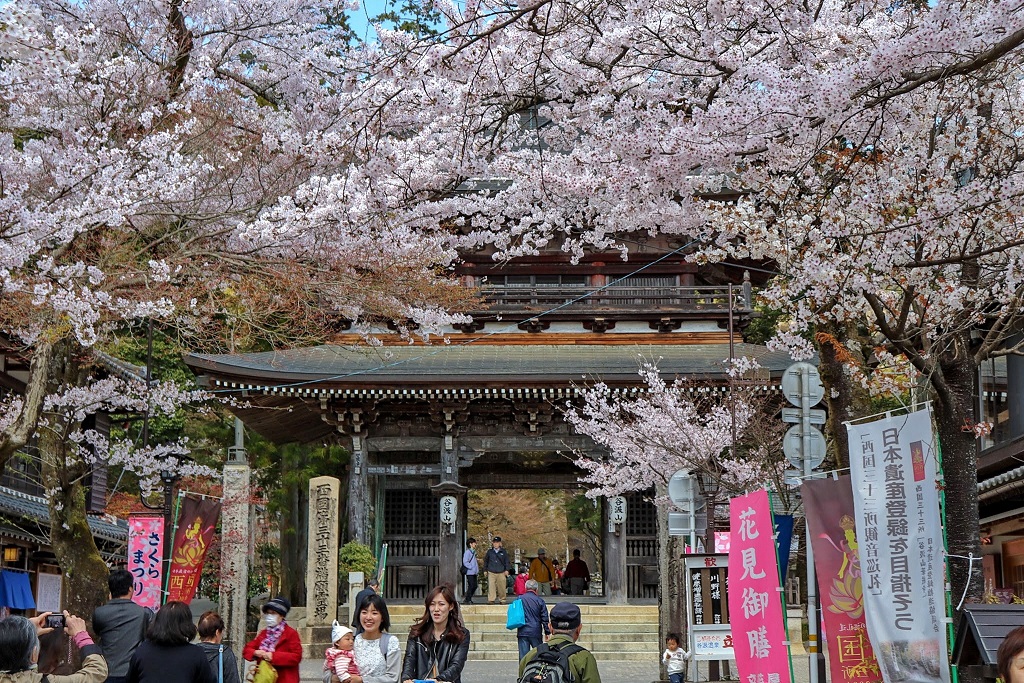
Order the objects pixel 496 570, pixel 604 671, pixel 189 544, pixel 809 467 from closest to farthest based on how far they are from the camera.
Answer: pixel 809 467 → pixel 189 544 → pixel 604 671 → pixel 496 570

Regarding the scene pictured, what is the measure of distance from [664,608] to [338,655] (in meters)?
12.5

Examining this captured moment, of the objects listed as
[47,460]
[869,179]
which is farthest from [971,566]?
[47,460]

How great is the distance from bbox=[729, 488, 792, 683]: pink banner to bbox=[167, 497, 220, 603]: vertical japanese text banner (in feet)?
27.5

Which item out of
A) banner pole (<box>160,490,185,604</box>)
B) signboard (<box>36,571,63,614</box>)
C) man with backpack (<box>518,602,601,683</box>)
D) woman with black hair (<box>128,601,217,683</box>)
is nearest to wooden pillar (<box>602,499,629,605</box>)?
banner pole (<box>160,490,185,604</box>)

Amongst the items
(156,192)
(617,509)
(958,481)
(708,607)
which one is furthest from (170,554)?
(958,481)

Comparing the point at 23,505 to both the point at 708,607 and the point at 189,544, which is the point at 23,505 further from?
the point at 708,607

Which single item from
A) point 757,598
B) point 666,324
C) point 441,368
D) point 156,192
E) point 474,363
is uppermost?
point 666,324

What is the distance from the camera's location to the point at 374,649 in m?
6.71

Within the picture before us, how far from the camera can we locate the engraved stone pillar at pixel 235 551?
17875 millimetres

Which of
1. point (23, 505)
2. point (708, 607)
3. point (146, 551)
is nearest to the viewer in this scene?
point (708, 607)

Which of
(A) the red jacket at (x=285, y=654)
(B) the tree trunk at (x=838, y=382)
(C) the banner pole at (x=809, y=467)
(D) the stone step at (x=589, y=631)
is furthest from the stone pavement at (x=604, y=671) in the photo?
(A) the red jacket at (x=285, y=654)

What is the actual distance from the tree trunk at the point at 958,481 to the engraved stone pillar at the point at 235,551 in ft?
41.1

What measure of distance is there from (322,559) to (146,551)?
3.99m

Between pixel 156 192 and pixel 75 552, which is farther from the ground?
pixel 156 192
